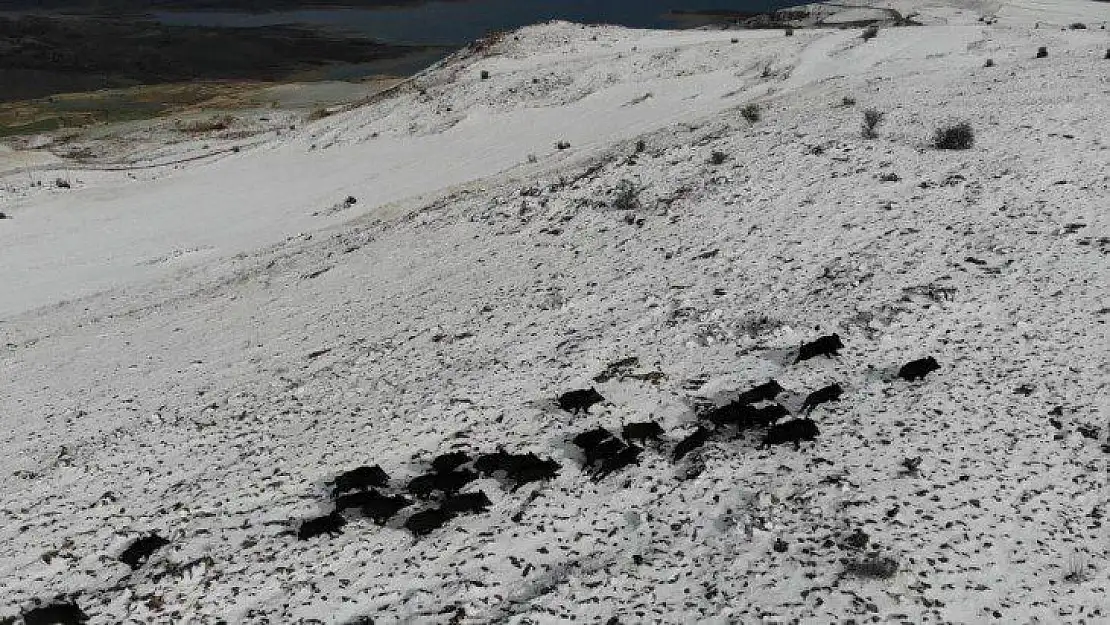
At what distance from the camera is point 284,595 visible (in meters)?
9.60

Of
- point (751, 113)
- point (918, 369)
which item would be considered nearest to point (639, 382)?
point (918, 369)

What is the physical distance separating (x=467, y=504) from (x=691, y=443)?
3556mm

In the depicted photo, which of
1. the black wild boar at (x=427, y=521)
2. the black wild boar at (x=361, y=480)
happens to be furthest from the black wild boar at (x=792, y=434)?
the black wild boar at (x=361, y=480)

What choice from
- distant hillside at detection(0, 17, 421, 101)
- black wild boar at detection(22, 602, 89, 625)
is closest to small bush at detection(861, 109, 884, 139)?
black wild boar at detection(22, 602, 89, 625)

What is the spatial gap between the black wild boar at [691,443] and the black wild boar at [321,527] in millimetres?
5148

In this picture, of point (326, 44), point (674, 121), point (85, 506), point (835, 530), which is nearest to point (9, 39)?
point (326, 44)

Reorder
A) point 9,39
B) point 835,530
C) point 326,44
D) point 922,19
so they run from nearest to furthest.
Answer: point 835,530, point 922,19, point 9,39, point 326,44

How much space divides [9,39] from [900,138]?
7036 inches

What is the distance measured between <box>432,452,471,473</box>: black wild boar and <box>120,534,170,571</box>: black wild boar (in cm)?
417

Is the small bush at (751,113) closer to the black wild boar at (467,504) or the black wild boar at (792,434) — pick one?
the black wild boar at (792,434)

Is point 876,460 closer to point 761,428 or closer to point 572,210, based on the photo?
point 761,428

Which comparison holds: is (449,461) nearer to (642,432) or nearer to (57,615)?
(642,432)

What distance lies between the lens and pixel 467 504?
10.6 m

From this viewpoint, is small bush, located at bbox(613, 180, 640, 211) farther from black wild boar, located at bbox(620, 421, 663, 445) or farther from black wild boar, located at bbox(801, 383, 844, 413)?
black wild boar, located at bbox(620, 421, 663, 445)
